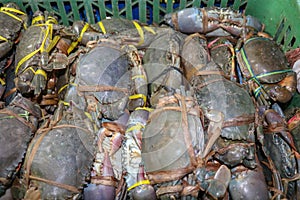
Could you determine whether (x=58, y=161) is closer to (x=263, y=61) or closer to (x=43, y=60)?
(x=43, y=60)

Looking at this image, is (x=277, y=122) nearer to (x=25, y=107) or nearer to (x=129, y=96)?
(x=129, y=96)

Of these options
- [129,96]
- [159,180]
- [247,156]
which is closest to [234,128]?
[247,156]

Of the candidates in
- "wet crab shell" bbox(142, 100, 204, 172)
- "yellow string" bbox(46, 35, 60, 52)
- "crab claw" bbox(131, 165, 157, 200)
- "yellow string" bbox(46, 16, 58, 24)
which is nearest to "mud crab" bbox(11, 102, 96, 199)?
"crab claw" bbox(131, 165, 157, 200)

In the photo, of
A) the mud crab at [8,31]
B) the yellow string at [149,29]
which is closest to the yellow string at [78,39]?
the mud crab at [8,31]

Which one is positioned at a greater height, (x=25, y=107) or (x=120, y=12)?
(x=120, y=12)

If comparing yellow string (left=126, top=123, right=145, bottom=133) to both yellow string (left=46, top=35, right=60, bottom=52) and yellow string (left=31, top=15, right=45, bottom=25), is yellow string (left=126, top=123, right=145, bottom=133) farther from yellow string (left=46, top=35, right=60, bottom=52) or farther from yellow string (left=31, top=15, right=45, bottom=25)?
yellow string (left=31, top=15, right=45, bottom=25)

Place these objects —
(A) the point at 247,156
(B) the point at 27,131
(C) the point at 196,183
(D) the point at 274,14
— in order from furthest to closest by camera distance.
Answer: (D) the point at 274,14 < (B) the point at 27,131 < (A) the point at 247,156 < (C) the point at 196,183

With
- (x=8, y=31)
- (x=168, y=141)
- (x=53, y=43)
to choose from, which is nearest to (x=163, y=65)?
(x=168, y=141)
